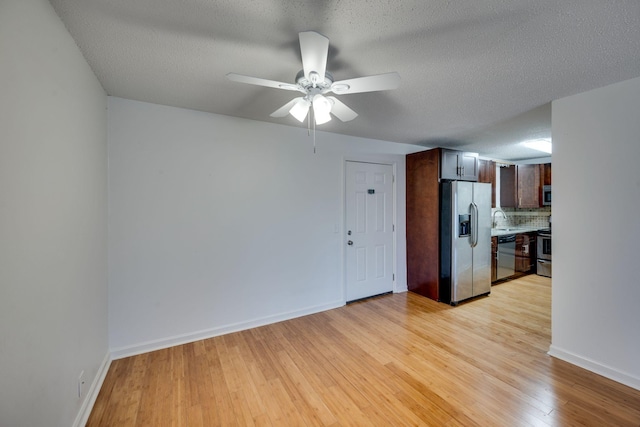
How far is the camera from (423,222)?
381cm

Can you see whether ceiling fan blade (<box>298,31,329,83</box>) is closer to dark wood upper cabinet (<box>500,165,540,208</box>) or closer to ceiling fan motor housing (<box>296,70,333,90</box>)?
ceiling fan motor housing (<box>296,70,333,90</box>)

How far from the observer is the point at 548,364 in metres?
2.21

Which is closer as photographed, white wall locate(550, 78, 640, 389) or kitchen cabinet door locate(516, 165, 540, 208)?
white wall locate(550, 78, 640, 389)

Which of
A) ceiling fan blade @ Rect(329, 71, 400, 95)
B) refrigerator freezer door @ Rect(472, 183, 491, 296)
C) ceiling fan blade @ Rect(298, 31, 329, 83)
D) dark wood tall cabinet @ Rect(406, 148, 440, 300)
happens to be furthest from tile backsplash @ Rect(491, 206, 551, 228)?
ceiling fan blade @ Rect(298, 31, 329, 83)

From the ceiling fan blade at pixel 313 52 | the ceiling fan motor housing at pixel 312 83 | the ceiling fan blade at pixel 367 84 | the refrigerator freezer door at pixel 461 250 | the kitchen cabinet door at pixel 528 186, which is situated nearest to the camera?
the ceiling fan blade at pixel 313 52

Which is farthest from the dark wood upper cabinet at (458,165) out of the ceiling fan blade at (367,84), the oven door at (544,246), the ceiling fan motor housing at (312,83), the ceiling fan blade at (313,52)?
the ceiling fan blade at (313,52)

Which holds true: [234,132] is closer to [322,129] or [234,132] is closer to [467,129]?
[322,129]

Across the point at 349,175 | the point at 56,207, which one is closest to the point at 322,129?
the point at 349,175

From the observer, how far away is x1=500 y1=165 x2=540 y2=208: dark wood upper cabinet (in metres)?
4.87

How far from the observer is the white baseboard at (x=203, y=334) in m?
2.33

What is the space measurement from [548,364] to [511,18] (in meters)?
2.73

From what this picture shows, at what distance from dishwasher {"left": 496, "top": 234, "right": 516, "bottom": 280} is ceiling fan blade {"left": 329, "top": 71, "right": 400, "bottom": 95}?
406cm

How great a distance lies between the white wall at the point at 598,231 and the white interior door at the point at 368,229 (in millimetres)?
1954

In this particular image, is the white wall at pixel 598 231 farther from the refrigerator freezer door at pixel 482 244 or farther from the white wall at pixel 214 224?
the white wall at pixel 214 224
